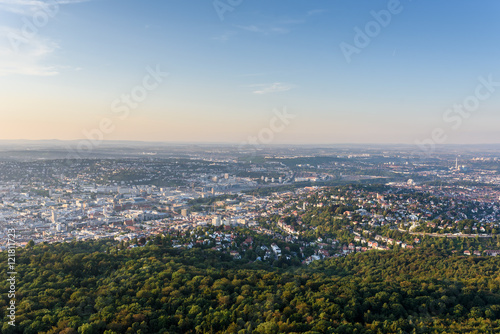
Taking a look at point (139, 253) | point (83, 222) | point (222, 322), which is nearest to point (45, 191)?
point (83, 222)

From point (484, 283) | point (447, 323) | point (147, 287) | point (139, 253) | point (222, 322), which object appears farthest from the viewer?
point (139, 253)

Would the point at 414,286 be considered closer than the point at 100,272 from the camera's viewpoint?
Yes

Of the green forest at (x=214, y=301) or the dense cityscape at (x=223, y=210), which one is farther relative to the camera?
the dense cityscape at (x=223, y=210)

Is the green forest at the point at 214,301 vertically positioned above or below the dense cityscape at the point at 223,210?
above

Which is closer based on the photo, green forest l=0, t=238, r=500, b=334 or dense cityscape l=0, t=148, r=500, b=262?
green forest l=0, t=238, r=500, b=334

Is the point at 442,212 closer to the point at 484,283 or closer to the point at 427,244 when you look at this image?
the point at 427,244

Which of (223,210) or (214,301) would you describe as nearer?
(214,301)

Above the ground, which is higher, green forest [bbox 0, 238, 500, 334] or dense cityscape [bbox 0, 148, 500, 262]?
green forest [bbox 0, 238, 500, 334]

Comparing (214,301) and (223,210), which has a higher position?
(214,301)
